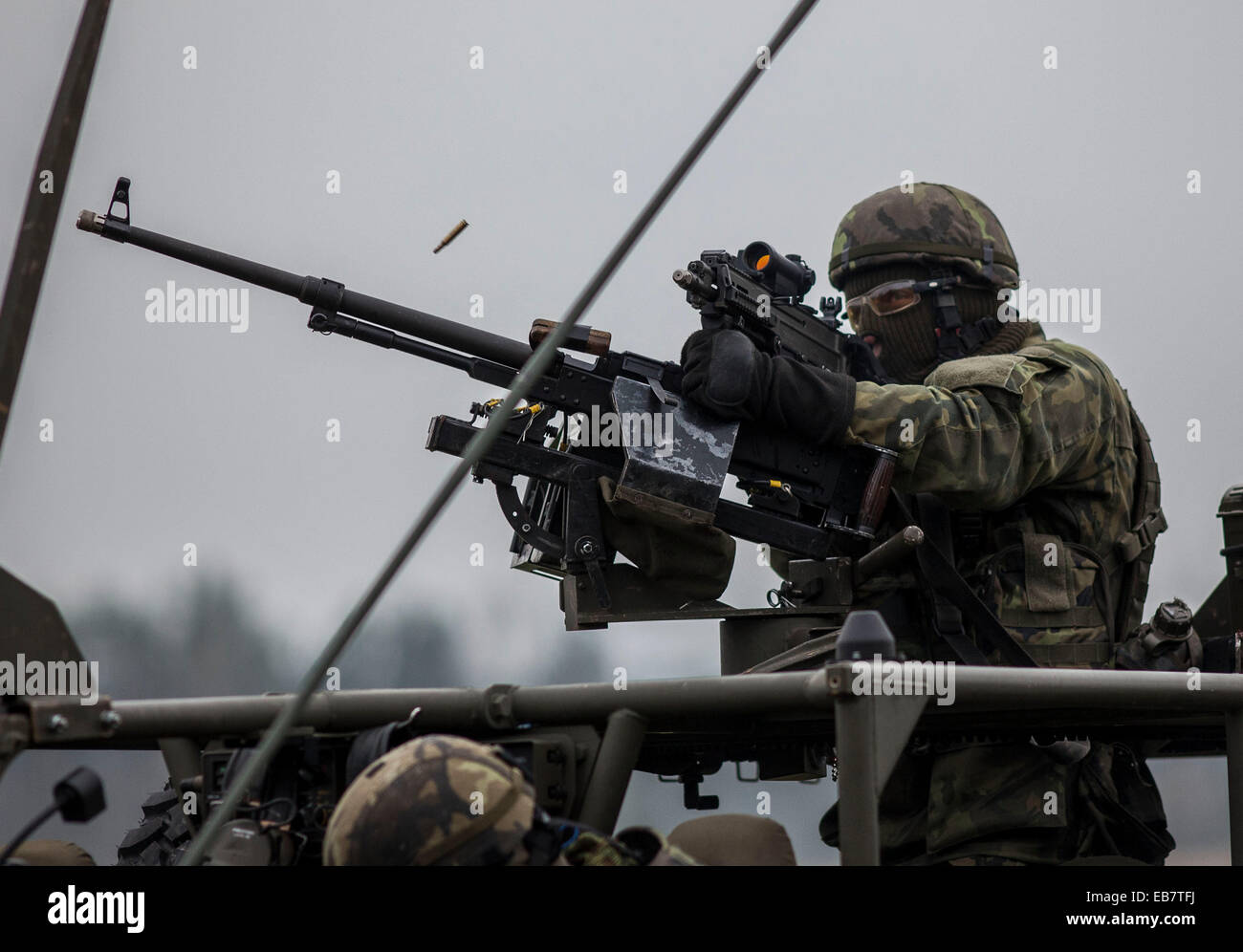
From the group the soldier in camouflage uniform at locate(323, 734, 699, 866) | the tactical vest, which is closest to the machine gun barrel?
the tactical vest

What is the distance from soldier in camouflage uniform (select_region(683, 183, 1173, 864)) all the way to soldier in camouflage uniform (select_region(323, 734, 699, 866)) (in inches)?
81.2

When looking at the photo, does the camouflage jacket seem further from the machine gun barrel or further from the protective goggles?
the machine gun barrel

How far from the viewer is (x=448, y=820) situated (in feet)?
9.60

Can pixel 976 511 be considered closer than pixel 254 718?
No

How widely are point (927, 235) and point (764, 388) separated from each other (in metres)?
1.06

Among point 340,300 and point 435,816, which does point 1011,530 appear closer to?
point 340,300

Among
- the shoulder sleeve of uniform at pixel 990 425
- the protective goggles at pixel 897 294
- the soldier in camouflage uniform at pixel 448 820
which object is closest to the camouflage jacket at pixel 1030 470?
the shoulder sleeve of uniform at pixel 990 425

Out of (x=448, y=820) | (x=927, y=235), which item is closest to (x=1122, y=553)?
(x=927, y=235)

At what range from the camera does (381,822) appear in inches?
115

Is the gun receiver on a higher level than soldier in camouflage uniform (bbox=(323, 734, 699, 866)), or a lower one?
higher

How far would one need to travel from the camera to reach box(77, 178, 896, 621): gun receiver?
5184mm
